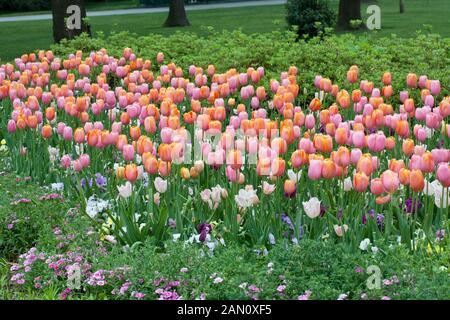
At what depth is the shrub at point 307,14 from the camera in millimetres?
20903

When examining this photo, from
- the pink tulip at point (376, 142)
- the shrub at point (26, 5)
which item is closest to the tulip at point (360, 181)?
the pink tulip at point (376, 142)

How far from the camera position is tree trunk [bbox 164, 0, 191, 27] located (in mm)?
27344

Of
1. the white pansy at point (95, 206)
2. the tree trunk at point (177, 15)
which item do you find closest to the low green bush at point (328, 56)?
the white pansy at point (95, 206)

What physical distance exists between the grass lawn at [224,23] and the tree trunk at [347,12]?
79cm

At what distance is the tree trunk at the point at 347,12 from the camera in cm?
2202

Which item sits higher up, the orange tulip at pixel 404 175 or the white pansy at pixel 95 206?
the orange tulip at pixel 404 175

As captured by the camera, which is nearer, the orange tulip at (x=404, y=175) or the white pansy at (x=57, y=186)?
the orange tulip at (x=404, y=175)

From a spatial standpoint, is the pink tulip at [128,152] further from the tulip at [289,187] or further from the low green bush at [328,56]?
the low green bush at [328,56]

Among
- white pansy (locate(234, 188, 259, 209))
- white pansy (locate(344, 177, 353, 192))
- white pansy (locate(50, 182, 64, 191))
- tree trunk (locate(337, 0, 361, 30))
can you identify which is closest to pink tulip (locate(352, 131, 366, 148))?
white pansy (locate(344, 177, 353, 192))

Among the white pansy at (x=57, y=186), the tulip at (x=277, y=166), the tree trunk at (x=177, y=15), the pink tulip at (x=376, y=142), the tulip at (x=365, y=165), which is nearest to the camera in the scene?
the tulip at (x=365, y=165)

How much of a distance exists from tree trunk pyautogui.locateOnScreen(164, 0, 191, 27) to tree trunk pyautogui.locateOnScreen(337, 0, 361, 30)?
6.75 metres

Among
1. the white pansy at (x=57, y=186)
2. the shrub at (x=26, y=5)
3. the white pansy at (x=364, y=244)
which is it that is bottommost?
the white pansy at (x=364, y=244)

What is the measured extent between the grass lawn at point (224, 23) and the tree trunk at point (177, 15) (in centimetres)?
39

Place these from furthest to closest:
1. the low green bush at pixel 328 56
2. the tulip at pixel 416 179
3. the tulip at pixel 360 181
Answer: the low green bush at pixel 328 56, the tulip at pixel 360 181, the tulip at pixel 416 179
